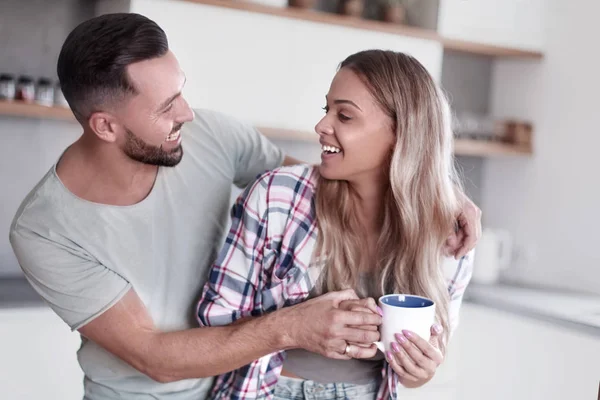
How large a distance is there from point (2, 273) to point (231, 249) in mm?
1555

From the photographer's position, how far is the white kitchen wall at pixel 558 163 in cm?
298

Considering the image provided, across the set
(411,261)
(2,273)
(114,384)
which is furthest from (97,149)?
(2,273)

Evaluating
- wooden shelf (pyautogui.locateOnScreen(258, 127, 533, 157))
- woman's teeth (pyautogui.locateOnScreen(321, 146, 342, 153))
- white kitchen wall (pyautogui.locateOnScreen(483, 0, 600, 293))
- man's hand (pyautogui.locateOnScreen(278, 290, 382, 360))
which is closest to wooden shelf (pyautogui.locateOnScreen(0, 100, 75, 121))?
wooden shelf (pyautogui.locateOnScreen(258, 127, 533, 157))

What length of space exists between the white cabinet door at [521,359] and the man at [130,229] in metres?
1.22

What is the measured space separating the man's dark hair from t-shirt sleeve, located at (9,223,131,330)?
29 centimetres

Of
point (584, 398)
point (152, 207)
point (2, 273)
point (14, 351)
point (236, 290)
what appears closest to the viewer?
point (236, 290)

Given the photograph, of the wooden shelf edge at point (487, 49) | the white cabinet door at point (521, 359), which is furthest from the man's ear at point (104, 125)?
the wooden shelf edge at point (487, 49)

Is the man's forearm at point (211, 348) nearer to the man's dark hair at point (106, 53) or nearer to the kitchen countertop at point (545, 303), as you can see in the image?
the man's dark hair at point (106, 53)

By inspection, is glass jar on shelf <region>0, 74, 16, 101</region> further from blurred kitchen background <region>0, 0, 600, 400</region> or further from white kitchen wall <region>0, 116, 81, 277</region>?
white kitchen wall <region>0, 116, 81, 277</region>

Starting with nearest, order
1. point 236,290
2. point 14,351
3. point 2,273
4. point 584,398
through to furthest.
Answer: point 236,290 < point 14,351 < point 584,398 < point 2,273

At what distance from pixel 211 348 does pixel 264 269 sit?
18 cm

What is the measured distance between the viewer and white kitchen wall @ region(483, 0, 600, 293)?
117 inches

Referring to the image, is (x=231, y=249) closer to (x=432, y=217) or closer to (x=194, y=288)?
(x=194, y=288)

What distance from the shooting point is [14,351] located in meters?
2.23
